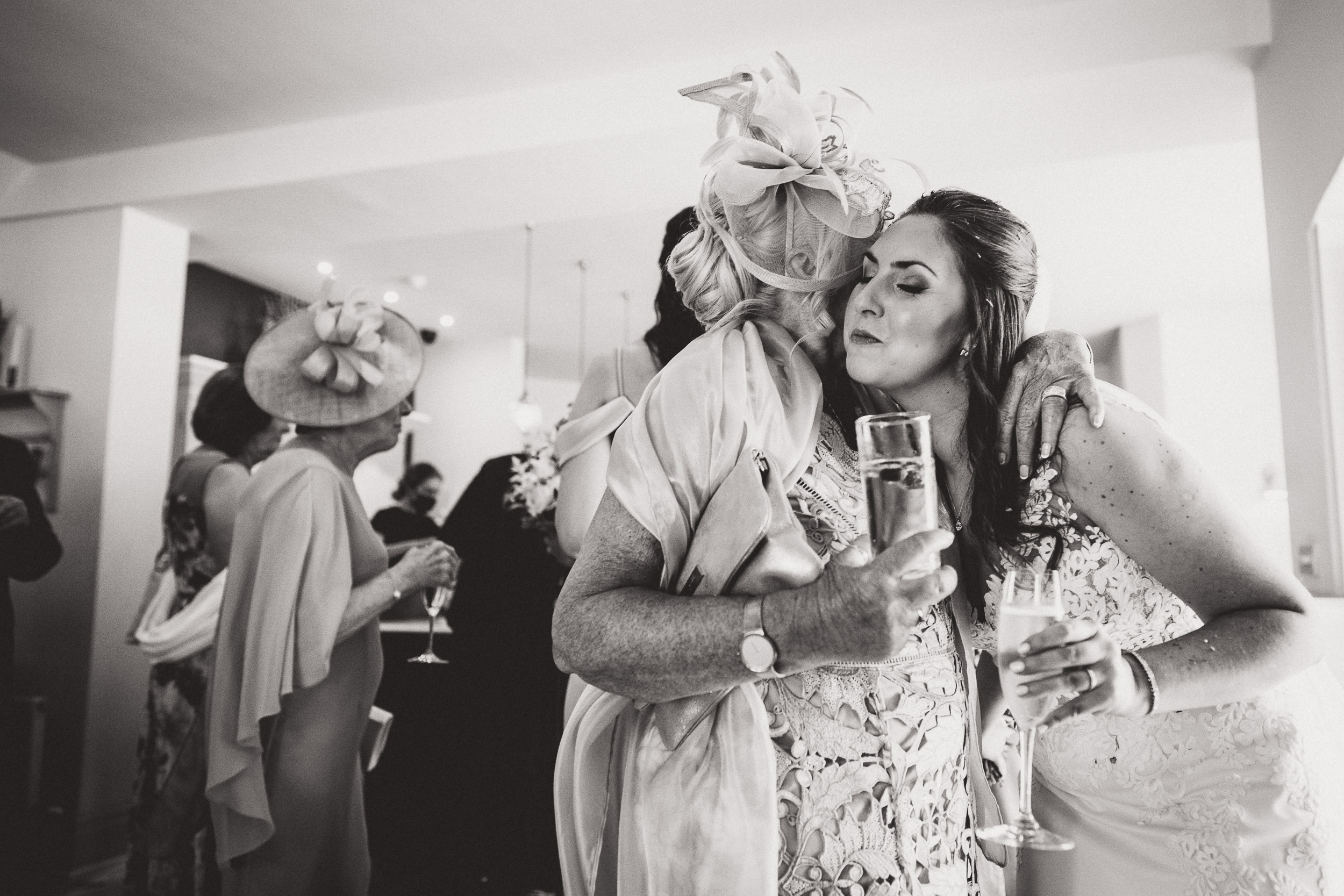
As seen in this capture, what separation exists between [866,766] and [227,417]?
10.1ft

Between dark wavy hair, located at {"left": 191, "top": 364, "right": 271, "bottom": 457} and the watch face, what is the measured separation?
3.02 m

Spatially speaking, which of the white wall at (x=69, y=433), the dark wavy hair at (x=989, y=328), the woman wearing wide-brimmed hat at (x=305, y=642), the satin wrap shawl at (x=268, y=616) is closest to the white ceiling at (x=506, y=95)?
the white wall at (x=69, y=433)

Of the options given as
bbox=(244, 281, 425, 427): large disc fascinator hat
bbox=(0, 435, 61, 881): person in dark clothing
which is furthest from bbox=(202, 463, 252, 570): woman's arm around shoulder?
bbox=(0, 435, 61, 881): person in dark clothing

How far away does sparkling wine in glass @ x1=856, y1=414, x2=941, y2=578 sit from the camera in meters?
1.00

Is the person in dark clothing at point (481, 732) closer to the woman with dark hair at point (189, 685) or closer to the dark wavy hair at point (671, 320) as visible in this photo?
the woman with dark hair at point (189, 685)

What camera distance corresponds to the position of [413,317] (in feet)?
29.0

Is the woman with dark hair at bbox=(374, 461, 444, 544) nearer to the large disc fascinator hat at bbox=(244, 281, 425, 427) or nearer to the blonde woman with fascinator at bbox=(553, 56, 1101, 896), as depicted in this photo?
the large disc fascinator hat at bbox=(244, 281, 425, 427)

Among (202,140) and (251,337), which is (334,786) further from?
(251,337)

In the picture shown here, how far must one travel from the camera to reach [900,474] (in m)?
1.01

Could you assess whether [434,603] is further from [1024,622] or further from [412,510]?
[412,510]

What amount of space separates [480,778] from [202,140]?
362 cm

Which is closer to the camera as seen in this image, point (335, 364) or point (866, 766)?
point (866, 766)

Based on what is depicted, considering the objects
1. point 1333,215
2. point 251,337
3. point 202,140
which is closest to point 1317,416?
point 1333,215

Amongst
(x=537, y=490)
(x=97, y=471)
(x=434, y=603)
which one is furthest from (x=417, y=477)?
(x=434, y=603)
